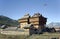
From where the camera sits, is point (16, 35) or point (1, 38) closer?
point (1, 38)

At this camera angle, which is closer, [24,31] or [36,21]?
[24,31]

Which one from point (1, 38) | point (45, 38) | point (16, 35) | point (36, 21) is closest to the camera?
point (45, 38)

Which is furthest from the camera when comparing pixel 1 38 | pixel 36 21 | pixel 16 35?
pixel 36 21

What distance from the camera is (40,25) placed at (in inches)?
1805

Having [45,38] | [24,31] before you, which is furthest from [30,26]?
[45,38]

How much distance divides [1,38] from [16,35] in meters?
4.26

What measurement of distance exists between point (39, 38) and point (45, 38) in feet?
4.53

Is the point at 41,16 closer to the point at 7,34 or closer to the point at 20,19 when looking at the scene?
the point at 20,19

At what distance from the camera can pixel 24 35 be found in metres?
38.6

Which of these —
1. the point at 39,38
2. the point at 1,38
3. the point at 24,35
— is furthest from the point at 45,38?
the point at 1,38

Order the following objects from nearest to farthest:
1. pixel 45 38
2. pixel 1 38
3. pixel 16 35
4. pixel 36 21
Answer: pixel 45 38
pixel 1 38
pixel 16 35
pixel 36 21

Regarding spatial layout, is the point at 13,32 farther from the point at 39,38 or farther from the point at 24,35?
the point at 39,38

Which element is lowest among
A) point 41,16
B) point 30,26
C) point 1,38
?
point 1,38

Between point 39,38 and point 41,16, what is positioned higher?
point 41,16
